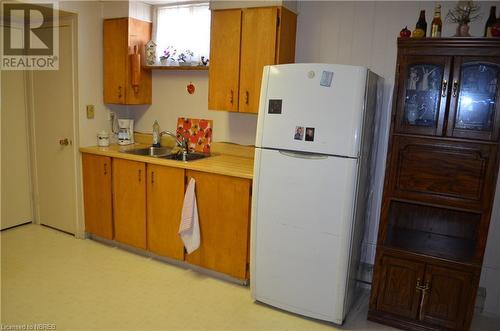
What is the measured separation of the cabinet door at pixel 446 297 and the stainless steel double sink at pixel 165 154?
6.73ft

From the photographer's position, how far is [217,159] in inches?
127

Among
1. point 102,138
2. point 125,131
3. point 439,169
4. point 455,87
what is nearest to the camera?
point 455,87

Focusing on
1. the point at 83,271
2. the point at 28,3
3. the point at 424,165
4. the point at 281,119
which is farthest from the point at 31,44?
the point at 424,165

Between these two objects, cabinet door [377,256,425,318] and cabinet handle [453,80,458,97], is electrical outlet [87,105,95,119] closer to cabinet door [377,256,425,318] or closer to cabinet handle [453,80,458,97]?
cabinet door [377,256,425,318]

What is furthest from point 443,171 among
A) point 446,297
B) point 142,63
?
point 142,63

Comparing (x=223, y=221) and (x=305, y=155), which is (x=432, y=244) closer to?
(x=305, y=155)

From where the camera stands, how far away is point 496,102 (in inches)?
83.0

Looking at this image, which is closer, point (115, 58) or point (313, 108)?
point (313, 108)

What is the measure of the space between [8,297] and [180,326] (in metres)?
1.26

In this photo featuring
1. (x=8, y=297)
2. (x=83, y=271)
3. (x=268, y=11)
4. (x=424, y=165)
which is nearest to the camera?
(x=424, y=165)

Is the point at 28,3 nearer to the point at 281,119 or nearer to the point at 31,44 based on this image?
the point at 31,44

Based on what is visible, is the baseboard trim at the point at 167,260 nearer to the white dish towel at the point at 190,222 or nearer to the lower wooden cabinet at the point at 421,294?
the white dish towel at the point at 190,222

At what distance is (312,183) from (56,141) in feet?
8.86

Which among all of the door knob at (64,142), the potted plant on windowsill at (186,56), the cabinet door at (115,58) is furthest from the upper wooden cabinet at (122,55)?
the door knob at (64,142)
